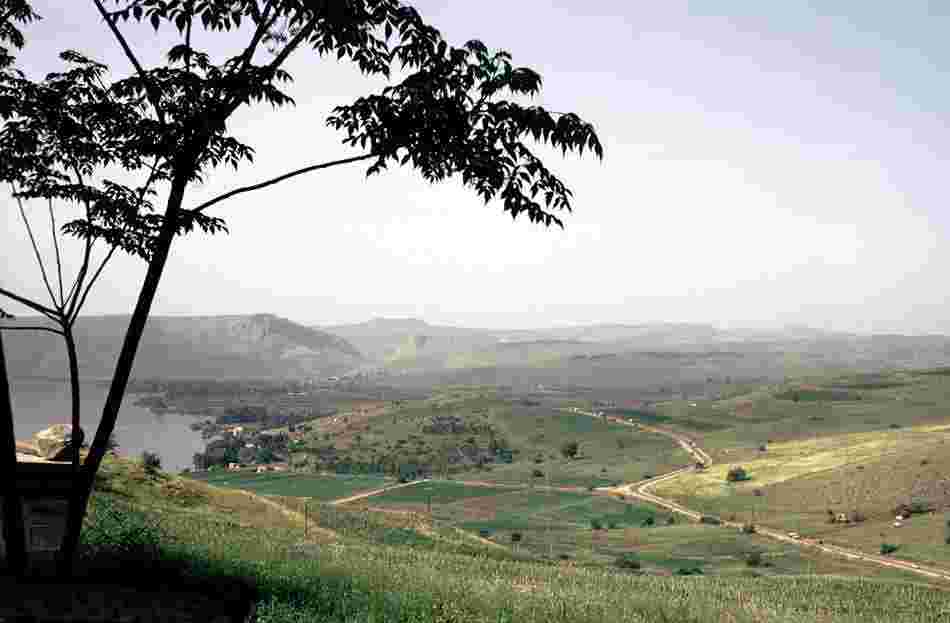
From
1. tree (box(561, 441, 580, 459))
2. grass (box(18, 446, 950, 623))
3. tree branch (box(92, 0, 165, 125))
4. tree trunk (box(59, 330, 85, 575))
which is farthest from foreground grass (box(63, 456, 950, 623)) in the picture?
tree (box(561, 441, 580, 459))

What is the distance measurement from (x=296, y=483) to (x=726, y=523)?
87.9 meters

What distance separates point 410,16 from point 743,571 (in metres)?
57.3

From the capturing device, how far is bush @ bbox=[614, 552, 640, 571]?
2247 inches

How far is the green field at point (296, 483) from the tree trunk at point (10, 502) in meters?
123

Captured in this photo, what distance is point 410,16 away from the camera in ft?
30.7

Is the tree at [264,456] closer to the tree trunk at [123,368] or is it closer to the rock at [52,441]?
the rock at [52,441]

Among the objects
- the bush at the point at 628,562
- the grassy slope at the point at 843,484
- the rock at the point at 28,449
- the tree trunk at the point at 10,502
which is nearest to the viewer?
the tree trunk at the point at 10,502

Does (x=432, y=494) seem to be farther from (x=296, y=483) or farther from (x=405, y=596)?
(x=405, y=596)

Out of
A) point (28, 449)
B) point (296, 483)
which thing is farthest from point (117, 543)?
point (296, 483)

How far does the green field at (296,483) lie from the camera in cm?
13638

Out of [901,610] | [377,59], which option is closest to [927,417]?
[901,610]

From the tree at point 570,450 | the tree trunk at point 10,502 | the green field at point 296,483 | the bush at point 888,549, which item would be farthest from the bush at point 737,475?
the tree trunk at point 10,502

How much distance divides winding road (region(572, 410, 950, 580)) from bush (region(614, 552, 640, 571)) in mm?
20289

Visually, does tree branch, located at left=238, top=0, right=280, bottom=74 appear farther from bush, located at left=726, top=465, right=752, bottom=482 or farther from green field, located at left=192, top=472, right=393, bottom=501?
green field, located at left=192, top=472, right=393, bottom=501
